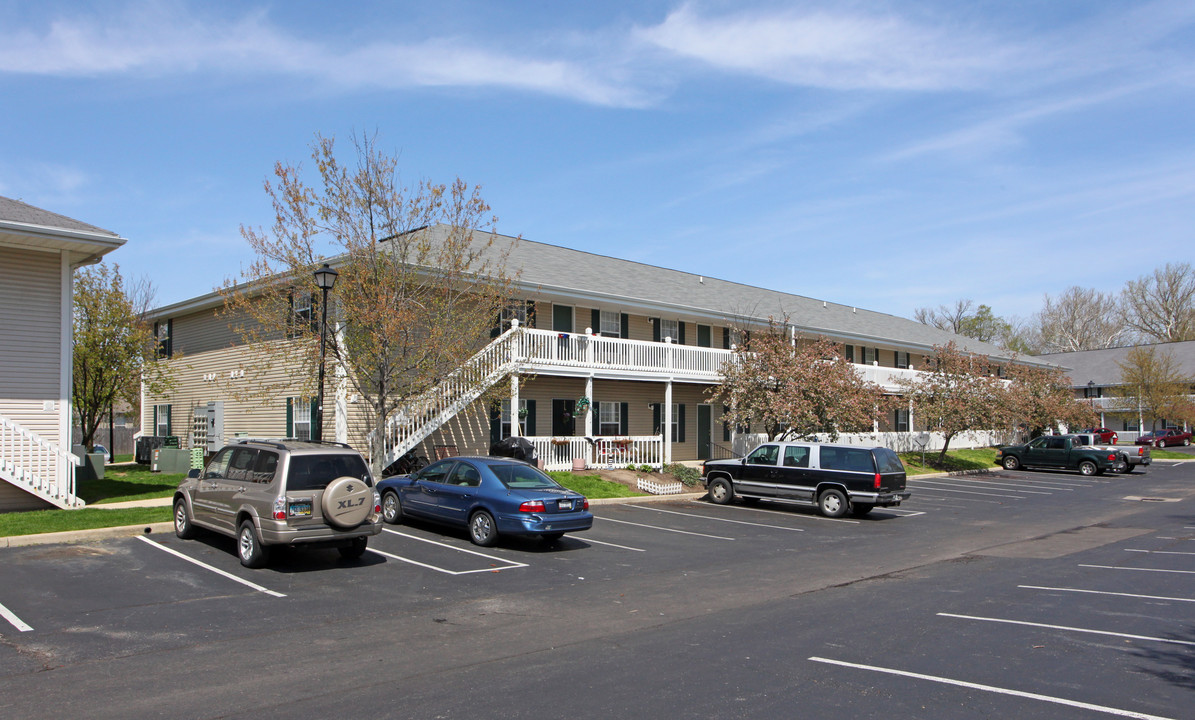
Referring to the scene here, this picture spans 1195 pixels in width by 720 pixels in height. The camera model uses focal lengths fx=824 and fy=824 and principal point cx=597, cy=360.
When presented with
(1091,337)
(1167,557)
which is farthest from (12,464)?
(1091,337)

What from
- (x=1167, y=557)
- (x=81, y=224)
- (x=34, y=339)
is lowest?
(x=1167, y=557)

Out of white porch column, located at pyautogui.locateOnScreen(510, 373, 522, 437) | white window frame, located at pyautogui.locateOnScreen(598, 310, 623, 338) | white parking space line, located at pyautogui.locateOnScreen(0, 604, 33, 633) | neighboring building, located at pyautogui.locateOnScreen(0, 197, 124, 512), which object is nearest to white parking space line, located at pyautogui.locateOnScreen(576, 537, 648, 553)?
white porch column, located at pyautogui.locateOnScreen(510, 373, 522, 437)

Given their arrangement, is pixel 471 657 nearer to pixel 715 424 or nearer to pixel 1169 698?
pixel 1169 698

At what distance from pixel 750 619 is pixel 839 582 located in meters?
2.85

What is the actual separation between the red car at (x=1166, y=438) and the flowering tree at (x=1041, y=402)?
15826 mm

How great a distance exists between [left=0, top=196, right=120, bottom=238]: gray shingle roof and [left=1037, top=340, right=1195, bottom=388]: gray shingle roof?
72.4m

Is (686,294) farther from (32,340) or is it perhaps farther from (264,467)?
(264,467)

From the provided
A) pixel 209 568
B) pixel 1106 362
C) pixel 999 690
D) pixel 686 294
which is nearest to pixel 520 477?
pixel 209 568

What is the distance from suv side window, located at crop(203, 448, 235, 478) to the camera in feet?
40.2

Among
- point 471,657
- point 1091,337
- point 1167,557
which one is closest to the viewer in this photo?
point 471,657

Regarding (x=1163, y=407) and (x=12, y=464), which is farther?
(x=1163, y=407)

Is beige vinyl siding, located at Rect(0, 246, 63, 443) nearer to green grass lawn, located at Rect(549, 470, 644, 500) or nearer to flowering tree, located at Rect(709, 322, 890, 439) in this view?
green grass lawn, located at Rect(549, 470, 644, 500)

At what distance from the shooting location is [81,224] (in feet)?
52.7

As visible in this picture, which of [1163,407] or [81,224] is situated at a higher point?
[81,224]
